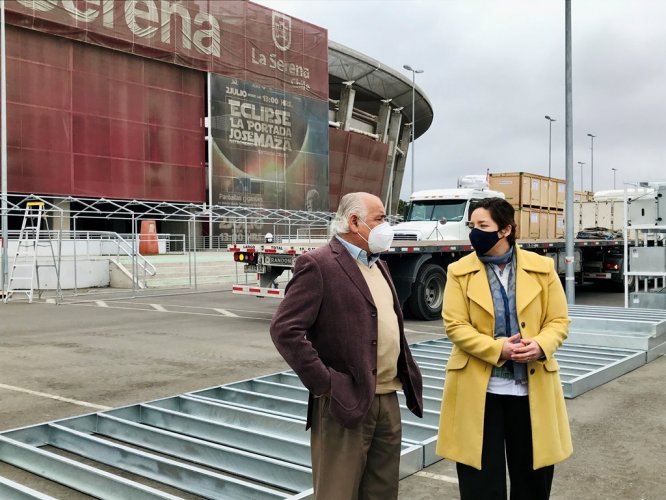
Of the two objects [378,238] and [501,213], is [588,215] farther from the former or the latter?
[378,238]

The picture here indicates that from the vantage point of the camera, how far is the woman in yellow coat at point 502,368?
3279mm

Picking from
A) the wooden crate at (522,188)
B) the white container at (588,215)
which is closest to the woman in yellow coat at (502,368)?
the wooden crate at (522,188)

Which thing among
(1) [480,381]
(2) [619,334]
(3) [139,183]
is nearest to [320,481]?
(1) [480,381]

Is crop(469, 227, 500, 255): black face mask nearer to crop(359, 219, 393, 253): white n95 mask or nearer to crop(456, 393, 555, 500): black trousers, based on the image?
crop(359, 219, 393, 253): white n95 mask

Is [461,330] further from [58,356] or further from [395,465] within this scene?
[58,356]

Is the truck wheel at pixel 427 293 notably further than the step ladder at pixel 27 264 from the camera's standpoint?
No

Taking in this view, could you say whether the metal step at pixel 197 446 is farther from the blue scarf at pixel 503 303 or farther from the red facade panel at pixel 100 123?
the red facade panel at pixel 100 123

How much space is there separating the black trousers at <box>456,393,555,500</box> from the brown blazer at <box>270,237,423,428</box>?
68 cm

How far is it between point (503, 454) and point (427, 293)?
10.6 metres

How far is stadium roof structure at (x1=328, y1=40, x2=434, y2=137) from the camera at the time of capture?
177ft

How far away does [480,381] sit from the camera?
10.9 feet

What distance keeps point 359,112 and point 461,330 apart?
197ft

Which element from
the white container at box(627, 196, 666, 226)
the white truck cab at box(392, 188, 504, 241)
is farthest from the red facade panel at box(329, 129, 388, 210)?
the white container at box(627, 196, 666, 226)

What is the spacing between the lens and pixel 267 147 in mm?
47031
